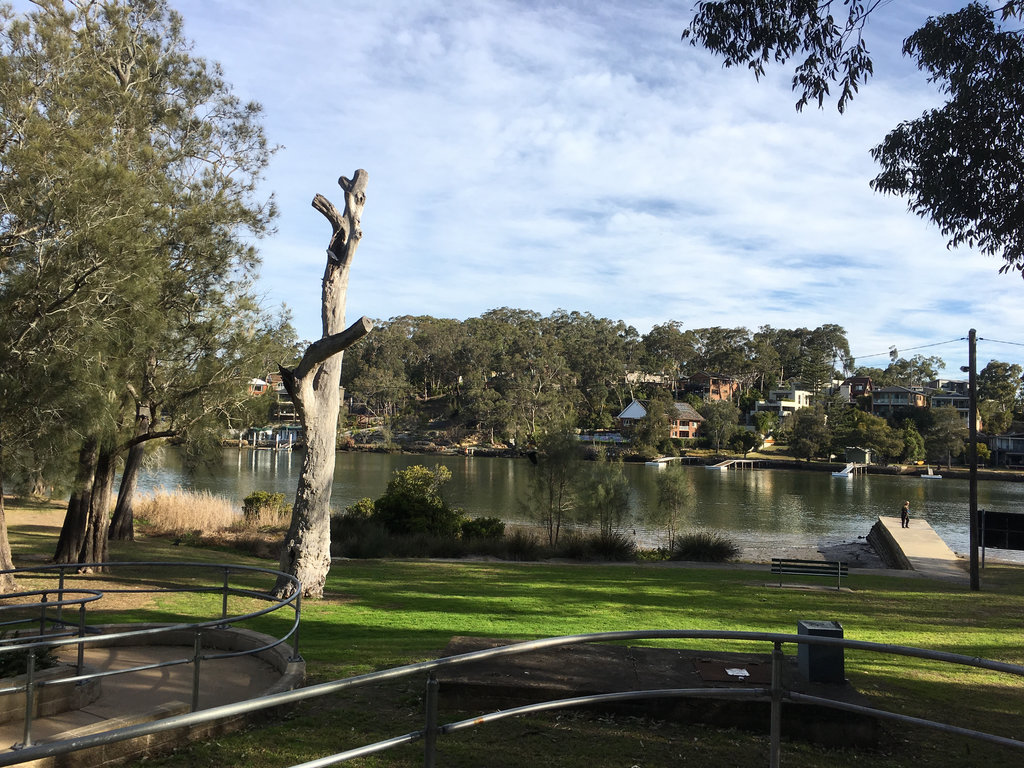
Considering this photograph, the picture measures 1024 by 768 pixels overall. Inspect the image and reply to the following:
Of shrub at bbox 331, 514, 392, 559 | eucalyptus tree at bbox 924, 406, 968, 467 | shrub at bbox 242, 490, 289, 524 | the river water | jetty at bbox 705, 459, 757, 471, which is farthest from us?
jetty at bbox 705, 459, 757, 471

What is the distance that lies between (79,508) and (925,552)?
22813 mm

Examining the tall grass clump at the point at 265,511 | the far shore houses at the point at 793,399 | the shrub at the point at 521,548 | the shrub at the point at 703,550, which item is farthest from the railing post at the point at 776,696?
the far shore houses at the point at 793,399

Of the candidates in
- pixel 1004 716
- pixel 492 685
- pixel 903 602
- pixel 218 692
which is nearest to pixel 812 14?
pixel 1004 716

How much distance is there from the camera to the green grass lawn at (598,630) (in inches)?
203

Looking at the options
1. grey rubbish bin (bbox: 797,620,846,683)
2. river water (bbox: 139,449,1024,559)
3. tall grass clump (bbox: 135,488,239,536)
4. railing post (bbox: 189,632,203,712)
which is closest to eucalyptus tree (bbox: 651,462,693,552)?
river water (bbox: 139,449,1024,559)

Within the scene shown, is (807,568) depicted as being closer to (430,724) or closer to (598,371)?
(430,724)

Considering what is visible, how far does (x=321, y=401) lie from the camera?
12.0 metres

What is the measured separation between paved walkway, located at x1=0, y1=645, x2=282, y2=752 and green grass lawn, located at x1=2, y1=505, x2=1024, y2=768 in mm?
505

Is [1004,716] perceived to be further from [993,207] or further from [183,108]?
[183,108]

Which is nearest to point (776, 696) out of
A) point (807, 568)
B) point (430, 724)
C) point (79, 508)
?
point (430, 724)

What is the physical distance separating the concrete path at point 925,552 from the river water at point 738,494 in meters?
2.14

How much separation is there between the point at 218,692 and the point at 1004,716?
247 inches

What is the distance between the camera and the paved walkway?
5277 millimetres

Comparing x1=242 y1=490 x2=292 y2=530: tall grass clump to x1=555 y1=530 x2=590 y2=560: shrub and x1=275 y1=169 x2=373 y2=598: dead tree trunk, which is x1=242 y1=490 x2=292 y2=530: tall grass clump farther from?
x1=275 y1=169 x2=373 y2=598: dead tree trunk
